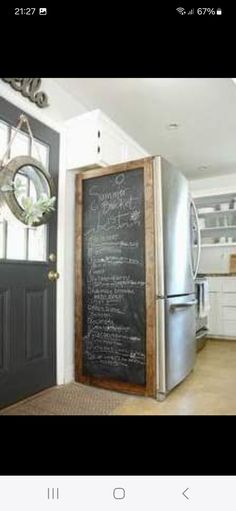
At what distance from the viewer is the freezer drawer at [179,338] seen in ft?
5.98

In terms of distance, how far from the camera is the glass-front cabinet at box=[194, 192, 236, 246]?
160 inches

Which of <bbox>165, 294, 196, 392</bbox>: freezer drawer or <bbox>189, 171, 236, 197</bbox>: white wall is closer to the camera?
<bbox>165, 294, 196, 392</bbox>: freezer drawer

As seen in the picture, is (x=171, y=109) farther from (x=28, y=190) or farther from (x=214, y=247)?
(x=214, y=247)

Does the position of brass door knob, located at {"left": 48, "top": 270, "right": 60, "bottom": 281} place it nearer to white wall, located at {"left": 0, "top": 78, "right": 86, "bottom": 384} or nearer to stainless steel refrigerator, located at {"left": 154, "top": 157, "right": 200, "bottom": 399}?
white wall, located at {"left": 0, "top": 78, "right": 86, "bottom": 384}

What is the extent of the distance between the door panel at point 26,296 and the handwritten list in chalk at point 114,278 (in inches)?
9.5

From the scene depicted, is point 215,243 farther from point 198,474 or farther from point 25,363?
point 198,474

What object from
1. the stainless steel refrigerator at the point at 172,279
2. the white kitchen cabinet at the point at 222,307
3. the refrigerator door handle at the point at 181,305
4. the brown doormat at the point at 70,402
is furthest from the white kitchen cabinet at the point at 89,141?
the white kitchen cabinet at the point at 222,307

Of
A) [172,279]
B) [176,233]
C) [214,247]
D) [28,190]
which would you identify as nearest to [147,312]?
[172,279]
